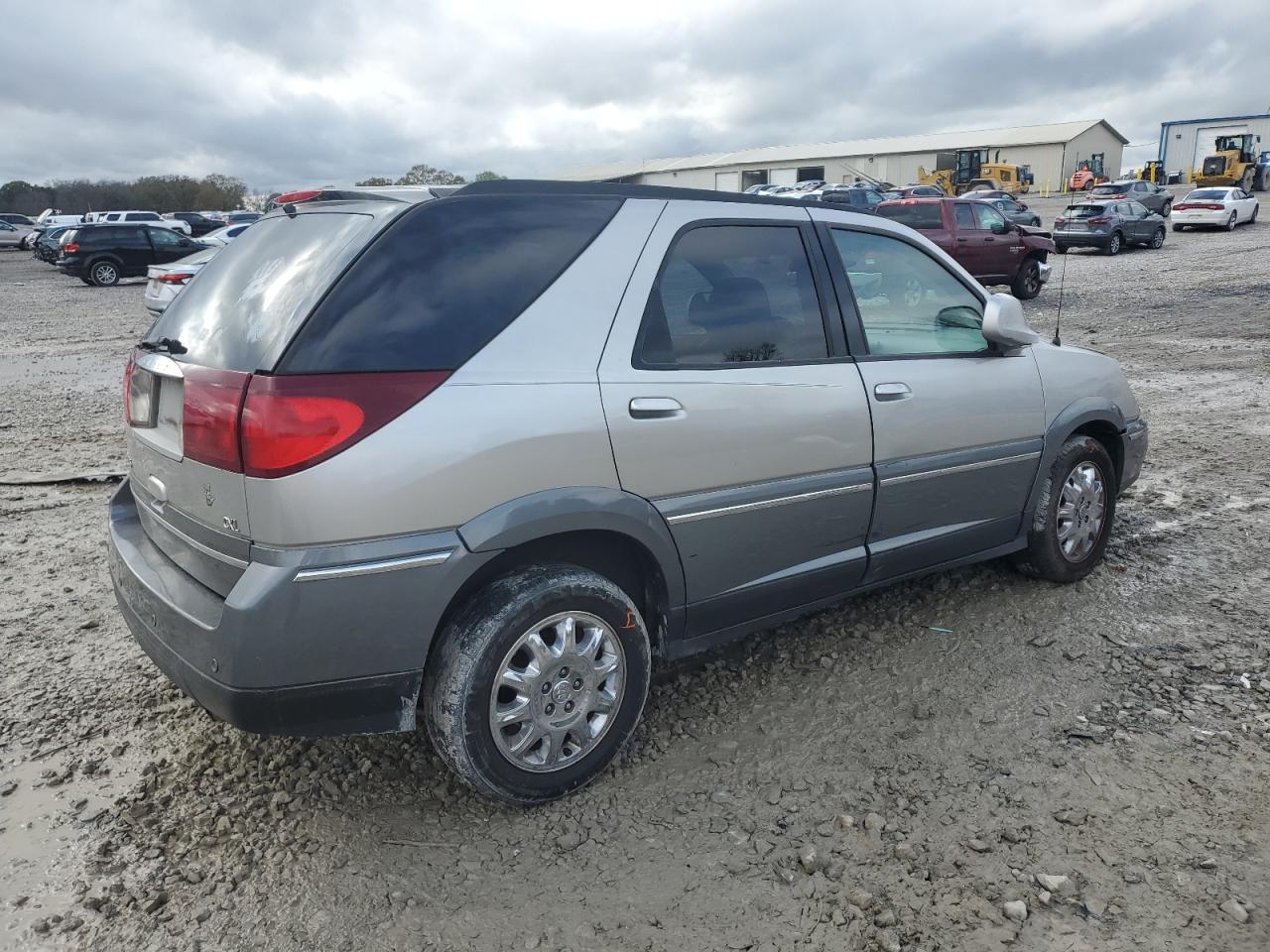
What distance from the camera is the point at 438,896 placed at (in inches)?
102

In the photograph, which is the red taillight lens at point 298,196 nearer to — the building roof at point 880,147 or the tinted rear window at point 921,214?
the tinted rear window at point 921,214

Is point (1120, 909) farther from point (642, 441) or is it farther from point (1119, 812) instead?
point (642, 441)

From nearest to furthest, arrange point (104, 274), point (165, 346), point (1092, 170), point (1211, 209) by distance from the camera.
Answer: point (165, 346), point (104, 274), point (1211, 209), point (1092, 170)

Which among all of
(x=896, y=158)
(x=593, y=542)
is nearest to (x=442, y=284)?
(x=593, y=542)

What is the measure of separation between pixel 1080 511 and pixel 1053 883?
2380mm

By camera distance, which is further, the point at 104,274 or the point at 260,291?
the point at 104,274

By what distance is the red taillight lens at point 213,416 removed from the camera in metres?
2.46

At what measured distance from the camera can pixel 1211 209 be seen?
3073 centimetres

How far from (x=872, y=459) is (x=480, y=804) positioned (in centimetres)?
185

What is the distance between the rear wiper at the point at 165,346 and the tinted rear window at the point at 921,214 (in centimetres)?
1595

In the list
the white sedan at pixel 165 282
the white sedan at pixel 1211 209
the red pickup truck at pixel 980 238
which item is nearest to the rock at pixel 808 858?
the white sedan at pixel 165 282

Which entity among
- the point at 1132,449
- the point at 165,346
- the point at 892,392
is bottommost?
the point at 1132,449

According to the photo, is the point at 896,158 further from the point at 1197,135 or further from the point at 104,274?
the point at 104,274

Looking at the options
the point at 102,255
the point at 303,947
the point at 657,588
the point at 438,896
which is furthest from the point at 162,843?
the point at 102,255
